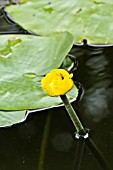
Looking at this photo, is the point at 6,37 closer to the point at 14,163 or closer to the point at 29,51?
the point at 29,51

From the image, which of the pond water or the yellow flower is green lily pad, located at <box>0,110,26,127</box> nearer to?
the pond water

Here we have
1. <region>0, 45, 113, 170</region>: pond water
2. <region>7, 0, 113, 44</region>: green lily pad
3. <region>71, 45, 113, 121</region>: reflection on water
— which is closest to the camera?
<region>0, 45, 113, 170</region>: pond water

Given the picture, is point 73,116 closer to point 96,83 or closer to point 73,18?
point 96,83

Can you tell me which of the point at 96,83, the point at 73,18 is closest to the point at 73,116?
the point at 96,83

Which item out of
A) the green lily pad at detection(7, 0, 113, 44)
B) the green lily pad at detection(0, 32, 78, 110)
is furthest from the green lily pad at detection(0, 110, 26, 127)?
the green lily pad at detection(7, 0, 113, 44)

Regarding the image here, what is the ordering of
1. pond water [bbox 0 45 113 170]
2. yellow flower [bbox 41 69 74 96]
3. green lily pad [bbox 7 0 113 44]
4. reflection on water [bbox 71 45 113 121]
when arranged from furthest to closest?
green lily pad [bbox 7 0 113 44]
reflection on water [bbox 71 45 113 121]
pond water [bbox 0 45 113 170]
yellow flower [bbox 41 69 74 96]

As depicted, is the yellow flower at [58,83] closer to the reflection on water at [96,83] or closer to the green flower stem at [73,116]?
the green flower stem at [73,116]

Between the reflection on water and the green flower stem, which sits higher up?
the green flower stem
